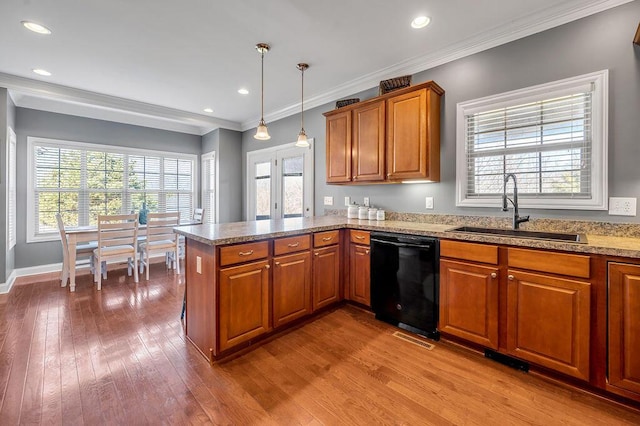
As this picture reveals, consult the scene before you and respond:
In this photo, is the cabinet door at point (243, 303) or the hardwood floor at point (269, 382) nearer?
the hardwood floor at point (269, 382)

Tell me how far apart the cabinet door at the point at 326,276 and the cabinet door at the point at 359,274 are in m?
0.15

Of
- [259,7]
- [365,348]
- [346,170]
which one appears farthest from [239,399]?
[259,7]

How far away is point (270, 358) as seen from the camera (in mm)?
2152

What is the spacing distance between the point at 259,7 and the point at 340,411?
2908 mm

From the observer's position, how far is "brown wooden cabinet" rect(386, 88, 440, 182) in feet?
8.92

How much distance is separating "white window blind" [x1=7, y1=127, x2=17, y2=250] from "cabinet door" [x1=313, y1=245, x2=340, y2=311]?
4161 mm

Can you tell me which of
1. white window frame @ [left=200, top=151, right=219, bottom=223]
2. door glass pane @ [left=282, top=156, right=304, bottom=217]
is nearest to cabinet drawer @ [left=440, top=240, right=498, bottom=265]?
door glass pane @ [left=282, top=156, right=304, bottom=217]

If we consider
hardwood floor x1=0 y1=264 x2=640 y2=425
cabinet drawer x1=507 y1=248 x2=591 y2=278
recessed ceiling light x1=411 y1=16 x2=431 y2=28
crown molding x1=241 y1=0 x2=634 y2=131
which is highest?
recessed ceiling light x1=411 y1=16 x2=431 y2=28

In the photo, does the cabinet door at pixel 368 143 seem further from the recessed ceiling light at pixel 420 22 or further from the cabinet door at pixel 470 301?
the cabinet door at pixel 470 301

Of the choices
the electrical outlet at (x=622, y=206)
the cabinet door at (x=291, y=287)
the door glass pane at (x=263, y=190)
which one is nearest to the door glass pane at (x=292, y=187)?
the door glass pane at (x=263, y=190)

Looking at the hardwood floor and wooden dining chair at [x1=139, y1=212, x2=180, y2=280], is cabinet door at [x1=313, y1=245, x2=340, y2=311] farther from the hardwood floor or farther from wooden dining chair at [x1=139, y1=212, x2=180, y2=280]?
wooden dining chair at [x1=139, y1=212, x2=180, y2=280]

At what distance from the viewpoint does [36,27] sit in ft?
8.05

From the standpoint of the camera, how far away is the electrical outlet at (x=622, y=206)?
1999 mm

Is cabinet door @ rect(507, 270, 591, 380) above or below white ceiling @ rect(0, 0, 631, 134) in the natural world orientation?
below
